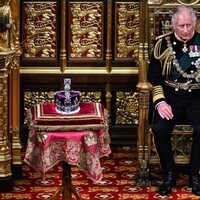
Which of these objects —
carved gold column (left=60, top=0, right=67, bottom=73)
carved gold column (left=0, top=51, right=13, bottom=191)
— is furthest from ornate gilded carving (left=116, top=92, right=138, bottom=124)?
carved gold column (left=0, top=51, right=13, bottom=191)

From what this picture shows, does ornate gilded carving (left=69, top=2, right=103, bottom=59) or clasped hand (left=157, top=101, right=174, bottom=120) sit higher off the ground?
ornate gilded carving (left=69, top=2, right=103, bottom=59)

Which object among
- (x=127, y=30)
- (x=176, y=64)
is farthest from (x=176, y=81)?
(x=127, y=30)

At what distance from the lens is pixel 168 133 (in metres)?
7.04

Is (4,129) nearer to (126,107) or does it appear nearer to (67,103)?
(67,103)

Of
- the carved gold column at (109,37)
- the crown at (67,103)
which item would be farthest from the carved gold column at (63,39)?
the crown at (67,103)

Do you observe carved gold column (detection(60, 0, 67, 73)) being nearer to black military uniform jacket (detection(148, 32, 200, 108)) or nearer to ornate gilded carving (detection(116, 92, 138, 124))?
ornate gilded carving (detection(116, 92, 138, 124))

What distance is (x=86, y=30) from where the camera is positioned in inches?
323

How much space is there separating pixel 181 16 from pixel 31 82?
5.91 ft

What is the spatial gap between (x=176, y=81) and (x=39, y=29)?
1.57 metres

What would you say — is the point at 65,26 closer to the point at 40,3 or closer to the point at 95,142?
the point at 40,3

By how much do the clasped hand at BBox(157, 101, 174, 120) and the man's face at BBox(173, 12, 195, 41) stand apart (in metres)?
0.56

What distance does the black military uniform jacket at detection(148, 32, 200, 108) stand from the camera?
7207mm

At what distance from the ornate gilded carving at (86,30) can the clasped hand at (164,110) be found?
4.45ft

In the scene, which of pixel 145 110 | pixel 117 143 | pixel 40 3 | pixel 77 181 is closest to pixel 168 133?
pixel 145 110
